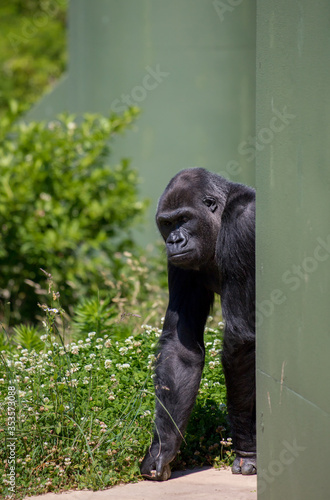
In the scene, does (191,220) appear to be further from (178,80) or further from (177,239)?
(178,80)

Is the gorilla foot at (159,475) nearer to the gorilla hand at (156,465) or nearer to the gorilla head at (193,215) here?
the gorilla hand at (156,465)

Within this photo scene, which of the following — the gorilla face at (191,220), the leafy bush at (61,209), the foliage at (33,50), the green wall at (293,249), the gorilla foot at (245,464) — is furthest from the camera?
the foliage at (33,50)

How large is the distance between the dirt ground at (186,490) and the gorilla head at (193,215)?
3.57ft

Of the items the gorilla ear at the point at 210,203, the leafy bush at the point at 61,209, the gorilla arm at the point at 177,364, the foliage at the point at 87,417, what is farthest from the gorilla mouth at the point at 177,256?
the leafy bush at the point at 61,209

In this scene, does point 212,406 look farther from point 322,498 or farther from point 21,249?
point 21,249

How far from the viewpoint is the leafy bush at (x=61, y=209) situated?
6957 mm

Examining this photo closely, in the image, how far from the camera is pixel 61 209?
6.96 m

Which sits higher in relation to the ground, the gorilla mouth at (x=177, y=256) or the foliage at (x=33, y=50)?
the foliage at (x=33, y=50)

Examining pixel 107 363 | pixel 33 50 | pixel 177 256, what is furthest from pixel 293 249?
pixel 33 50

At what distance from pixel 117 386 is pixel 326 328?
1.80 metres

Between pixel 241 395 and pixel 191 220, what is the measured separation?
98 centimetres

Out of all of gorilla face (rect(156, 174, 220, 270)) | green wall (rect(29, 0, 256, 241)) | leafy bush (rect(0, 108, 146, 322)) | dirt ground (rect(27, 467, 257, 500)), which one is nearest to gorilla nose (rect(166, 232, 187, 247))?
gorilla face (rect(156, 174, 220, 270))

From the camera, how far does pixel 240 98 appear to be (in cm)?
818

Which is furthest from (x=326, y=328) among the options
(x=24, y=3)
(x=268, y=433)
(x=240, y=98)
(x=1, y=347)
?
(x=24, y=3)
